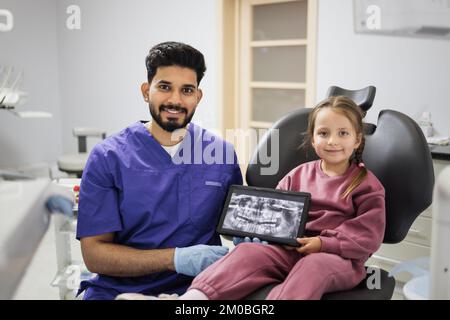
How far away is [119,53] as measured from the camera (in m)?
3.37

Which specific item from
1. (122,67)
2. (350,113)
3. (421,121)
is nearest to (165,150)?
(350,113)

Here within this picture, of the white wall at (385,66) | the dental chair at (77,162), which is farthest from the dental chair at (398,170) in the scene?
the dental chair at (77,162)

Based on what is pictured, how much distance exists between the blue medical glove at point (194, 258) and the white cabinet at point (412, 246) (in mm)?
1111

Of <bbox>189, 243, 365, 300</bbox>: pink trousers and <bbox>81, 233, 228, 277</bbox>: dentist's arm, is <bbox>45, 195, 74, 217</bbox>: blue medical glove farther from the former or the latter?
<bbox>81, 233, 228, 277</bbox>: dentist's arm

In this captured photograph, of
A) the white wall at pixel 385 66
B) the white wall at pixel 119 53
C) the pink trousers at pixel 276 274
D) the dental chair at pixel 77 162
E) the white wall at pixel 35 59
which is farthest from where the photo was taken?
the white wall at pixel 119 53

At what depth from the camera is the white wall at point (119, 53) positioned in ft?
9.74

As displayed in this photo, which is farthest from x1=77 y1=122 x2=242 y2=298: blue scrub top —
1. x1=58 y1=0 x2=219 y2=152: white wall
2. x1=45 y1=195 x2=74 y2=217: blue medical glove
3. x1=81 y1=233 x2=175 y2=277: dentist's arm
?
x1=58 y1=0 x2=219 y2=152: white wall

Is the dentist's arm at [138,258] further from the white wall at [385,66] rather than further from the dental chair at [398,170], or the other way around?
the white wall at [385,66]

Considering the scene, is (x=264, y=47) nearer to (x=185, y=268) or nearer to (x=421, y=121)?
(x=421, y=121)

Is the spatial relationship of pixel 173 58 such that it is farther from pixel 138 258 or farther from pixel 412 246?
pixel 412 246

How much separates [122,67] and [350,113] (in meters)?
2.64

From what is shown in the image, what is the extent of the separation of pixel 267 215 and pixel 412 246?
117cm

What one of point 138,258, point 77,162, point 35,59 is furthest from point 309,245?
point 35,59
